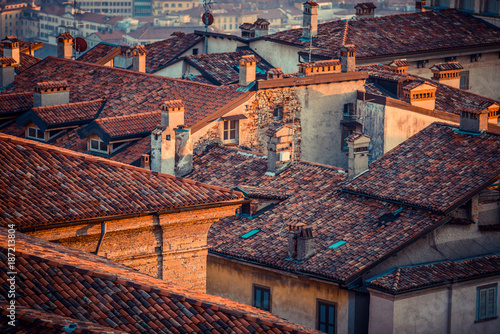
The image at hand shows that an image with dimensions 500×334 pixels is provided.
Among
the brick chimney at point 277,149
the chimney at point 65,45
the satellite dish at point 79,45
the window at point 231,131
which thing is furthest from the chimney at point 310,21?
the brick chimney at point 277,149

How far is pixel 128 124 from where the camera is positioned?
127 feet

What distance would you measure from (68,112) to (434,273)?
1819 centimetres

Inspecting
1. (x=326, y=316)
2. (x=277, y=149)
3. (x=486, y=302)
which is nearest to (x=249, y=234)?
(x=326, y=316)

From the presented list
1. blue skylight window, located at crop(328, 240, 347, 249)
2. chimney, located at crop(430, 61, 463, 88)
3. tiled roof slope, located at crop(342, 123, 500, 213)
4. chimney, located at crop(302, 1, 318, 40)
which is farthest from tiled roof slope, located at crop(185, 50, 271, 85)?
blue skylight window, located at crop(328, 240, 347, 249)

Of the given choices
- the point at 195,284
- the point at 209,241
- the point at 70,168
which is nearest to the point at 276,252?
the point at 209,241

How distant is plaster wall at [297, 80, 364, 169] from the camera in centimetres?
4181

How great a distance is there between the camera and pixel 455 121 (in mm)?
41844

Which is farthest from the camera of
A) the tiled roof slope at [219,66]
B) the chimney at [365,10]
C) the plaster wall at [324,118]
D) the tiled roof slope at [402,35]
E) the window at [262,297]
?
the chimney at [365,10]

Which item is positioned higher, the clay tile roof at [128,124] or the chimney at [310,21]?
the chimney at [310,21]

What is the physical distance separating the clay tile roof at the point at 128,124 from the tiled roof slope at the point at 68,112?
277 cm

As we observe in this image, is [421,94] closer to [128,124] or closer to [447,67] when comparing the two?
[447,67]

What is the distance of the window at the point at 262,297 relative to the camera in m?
30.3

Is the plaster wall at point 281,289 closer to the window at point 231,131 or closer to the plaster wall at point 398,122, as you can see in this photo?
the window at point 231,131

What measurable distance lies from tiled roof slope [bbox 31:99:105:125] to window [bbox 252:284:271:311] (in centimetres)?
1337
